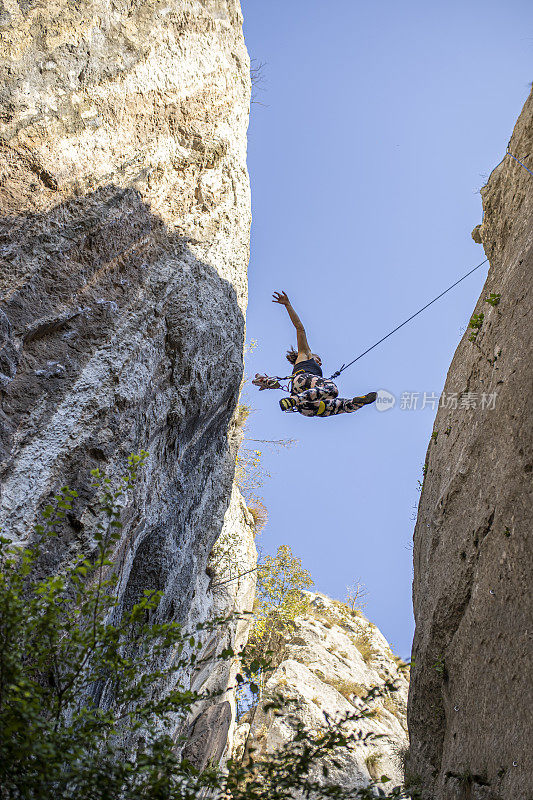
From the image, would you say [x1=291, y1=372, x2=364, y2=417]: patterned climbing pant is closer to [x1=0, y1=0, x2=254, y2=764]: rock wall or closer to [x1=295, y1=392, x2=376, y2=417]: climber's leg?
[x1=295, y1=392, x2=376, y2=417]: climber's leg

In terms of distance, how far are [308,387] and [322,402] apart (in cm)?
48

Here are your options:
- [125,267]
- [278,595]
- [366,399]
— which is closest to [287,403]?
[366,399]

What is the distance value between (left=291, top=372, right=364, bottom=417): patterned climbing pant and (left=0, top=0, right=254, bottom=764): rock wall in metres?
1.44

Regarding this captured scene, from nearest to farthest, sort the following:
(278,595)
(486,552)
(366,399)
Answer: (486,552)
(366,399)
(278,595)

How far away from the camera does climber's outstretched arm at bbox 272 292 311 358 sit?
11.6 metres

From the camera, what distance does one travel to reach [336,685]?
19.6 meters

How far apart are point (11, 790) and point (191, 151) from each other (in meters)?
8.16

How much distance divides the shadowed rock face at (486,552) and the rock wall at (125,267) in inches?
143

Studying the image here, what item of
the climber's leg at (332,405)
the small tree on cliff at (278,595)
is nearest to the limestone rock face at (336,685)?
the small tree on cliff at (278,595)

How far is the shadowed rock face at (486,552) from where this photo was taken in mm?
6203

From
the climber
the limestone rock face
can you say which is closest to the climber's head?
the climber

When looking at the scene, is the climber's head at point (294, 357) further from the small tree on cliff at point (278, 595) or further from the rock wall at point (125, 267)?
the small tree on cliff at point (278, 595)

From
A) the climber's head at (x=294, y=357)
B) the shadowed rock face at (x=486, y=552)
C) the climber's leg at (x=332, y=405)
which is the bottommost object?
the shadowed rock face at (x=486, y=552)

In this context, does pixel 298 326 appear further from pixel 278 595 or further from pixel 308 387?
pixel 278 595
